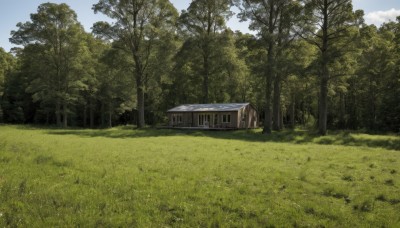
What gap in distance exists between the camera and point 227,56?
41.5 metres

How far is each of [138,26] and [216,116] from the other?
14207 mm

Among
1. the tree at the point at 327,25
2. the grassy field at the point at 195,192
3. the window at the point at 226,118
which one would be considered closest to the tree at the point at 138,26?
the window at the point at 226,118

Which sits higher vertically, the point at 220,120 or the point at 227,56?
the point at 227,56

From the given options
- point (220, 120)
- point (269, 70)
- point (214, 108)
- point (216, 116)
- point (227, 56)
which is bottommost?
point (220, 120)

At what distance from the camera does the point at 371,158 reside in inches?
583

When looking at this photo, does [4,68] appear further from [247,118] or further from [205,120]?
[247,118]

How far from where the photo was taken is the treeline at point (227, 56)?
29453mm

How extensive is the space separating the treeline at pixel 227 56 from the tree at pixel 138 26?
113 millimetres

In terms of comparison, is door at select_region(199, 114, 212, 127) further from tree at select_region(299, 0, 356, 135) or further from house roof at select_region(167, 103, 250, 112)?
tree at select_region(299, 0, 356, 135)

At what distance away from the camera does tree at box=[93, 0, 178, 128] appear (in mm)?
36688

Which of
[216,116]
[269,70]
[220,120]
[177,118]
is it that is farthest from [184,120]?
[269,70]

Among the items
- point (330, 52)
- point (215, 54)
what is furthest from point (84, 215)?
point (215, 54)

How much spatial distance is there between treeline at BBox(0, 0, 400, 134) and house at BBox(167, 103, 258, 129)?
3.20 m

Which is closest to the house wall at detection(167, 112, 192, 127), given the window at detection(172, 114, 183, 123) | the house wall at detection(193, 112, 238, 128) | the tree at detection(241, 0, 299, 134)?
the window at detection(172, 114, 183, 123)
